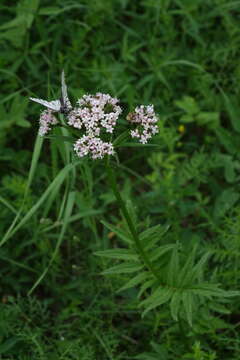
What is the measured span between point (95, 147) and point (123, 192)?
1.70 m

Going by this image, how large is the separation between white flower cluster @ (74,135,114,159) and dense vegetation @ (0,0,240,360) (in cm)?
49

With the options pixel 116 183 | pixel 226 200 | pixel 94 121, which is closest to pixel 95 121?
pixel 94 121

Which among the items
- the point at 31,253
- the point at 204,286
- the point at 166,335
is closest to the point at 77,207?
the point at 31,253

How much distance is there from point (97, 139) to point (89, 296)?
164 cm

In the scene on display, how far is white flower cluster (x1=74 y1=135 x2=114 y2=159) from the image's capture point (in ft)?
7.62

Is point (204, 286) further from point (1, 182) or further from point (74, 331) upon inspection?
point (1, 182)

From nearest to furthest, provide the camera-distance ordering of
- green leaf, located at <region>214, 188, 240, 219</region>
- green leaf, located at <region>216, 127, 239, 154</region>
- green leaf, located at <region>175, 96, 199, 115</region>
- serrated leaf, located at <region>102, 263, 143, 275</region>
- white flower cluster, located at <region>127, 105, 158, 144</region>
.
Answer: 1. white flower cluster, located at <region>127, 105, 158, 144</region>
2. serrated leaf, located at <region>102, 263, 143, 275</region>
3. green leaf, located at <region>214, 188, 240, 219</region>
4. green leaf, located at <region>216, 127, 239, 154</region>
5. green leaf, located at <region>175, 96, 199, 115</region>

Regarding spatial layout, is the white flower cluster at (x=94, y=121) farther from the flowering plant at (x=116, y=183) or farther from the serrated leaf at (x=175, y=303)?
the serrated leaf at (x=175, y=303)

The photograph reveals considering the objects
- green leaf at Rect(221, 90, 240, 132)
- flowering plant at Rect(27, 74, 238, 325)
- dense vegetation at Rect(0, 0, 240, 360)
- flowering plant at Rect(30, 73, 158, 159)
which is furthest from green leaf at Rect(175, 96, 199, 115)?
flowering plant at Rect(30, 73, 158, 159)

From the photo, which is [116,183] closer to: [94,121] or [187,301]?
[94,121]

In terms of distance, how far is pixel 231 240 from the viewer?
3424mm

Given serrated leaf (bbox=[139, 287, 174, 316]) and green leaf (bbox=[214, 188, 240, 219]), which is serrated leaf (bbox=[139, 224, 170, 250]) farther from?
green leaf (bbox=[214, 188, 240, 219])

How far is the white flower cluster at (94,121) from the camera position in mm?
2330

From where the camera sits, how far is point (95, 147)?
233 cm
